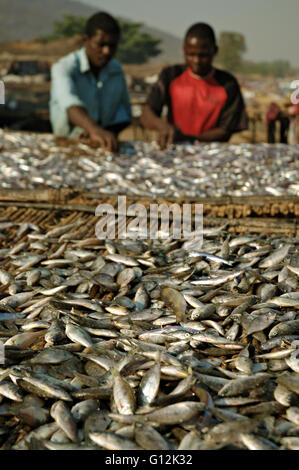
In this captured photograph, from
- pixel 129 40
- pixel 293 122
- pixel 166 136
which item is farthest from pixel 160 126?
pixel 129 40

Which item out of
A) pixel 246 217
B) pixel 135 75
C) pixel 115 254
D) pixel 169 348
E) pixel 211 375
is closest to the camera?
pixel 211 375

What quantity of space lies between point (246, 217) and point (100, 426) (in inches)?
89.2

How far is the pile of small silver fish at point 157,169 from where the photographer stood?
3966 millimetres

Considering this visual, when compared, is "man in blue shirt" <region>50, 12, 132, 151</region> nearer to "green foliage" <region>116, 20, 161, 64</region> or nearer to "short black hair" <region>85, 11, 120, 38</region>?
"short black hair" <region>85, 11, 120, 38</region>

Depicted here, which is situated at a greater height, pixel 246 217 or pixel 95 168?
pixel 95 168

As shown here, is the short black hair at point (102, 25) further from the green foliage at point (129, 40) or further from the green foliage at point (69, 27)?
the green foliage at point (129, 40)

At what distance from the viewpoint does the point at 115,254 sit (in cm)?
275

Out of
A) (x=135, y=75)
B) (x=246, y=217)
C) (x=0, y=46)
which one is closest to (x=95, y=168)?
(x=246, y=217)

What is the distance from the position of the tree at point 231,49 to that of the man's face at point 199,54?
56.2 meters

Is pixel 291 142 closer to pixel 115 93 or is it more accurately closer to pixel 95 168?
pixel 115 93

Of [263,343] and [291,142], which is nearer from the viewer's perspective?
[263,343]

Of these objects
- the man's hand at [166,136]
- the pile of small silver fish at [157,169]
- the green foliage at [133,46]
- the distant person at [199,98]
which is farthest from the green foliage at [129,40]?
the pile of small silver fish at [157,169]

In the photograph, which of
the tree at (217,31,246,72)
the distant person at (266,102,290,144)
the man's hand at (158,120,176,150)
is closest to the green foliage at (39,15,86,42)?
the tree at (217,31,246,72)

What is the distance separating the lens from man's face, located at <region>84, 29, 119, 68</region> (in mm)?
5805
